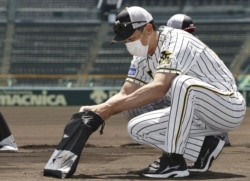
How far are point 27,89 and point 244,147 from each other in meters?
15.0

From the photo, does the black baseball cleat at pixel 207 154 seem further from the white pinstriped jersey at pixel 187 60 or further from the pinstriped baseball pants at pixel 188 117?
the white pinstriped jersey at pixel 187 60

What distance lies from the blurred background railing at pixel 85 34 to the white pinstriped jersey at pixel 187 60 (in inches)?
809

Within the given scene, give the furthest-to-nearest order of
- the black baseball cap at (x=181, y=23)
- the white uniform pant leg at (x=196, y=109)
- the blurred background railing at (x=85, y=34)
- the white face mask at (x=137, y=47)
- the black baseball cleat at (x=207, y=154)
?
1. the blurred background railing at (x=85, y=34)
2. the black baseball cap at (x=181, y=23)
3. the black baseball cleat at (x=207, y=154)
4. the white face mask at (x=137, y=47)
5. the white uniform pant leg at (x=196, y=109)

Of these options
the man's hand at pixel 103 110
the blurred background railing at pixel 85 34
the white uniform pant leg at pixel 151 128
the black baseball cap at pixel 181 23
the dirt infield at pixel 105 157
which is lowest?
the blurred background railing at pixel 85 34

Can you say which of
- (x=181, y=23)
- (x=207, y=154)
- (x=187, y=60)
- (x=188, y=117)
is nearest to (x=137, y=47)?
(x=187, y=60)

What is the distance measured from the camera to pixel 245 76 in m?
24.6

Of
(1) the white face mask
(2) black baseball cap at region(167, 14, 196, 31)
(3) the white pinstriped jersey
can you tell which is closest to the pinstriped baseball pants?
(3) the white pinstriped jersey

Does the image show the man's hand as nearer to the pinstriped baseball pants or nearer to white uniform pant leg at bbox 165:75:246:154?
the pinstriped baseball pants

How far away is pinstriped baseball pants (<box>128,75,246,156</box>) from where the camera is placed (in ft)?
18.3

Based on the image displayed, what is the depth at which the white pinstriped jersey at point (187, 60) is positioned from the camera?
567 cm

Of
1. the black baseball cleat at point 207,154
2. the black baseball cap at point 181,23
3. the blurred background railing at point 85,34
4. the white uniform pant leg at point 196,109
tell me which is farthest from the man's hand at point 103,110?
the blurred background railing at point 85,34

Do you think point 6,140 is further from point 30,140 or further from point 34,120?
point 34,120

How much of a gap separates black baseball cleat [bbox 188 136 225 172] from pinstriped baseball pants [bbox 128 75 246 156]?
0.11 m

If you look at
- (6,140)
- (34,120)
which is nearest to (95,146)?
(6,140)
